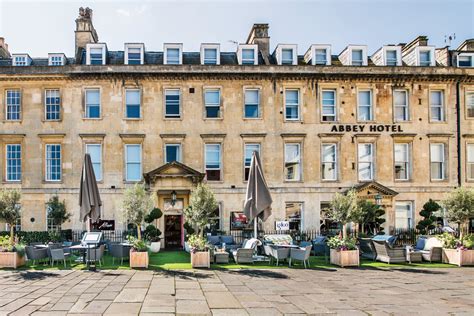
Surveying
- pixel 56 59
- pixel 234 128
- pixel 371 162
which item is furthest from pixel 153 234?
pixel 371 162

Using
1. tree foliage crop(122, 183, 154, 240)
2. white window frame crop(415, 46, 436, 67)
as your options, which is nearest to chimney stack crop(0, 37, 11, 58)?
tree foliage crop(122, 183, 154, 240)

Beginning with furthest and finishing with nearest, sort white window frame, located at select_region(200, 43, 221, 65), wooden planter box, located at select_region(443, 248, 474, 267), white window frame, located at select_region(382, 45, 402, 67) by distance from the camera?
white window frame, located at select_region(382, 45, 402, 67)
white window frame, located at select_region(200, 43, 221, 65)
wooden planter box, located at select_region(443, 248, 474, 267)

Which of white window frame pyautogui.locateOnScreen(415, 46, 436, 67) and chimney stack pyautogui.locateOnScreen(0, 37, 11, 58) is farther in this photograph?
chimney stack pyautogui.locateOnScreen(0, 37, 11, 58)

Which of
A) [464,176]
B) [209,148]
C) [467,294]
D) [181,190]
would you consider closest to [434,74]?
[464,176]

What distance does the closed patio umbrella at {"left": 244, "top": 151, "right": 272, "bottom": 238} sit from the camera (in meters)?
18.8

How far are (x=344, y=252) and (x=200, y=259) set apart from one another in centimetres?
547

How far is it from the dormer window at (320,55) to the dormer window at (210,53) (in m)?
5.93

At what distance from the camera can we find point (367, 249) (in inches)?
778

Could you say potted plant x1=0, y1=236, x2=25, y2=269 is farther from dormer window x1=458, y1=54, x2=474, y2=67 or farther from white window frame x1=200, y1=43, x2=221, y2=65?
dormer window x1=458, y1=54, x2=474, y2=67

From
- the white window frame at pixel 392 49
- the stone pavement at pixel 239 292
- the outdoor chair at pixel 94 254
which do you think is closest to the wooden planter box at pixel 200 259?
the stone pavement at pixel 239 292

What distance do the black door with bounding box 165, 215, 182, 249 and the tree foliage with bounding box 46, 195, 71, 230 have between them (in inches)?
214

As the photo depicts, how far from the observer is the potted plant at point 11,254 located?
16.7m

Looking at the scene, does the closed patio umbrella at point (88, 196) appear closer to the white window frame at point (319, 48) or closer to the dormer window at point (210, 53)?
the dormer window at point (210, 53)

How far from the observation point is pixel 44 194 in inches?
1046
